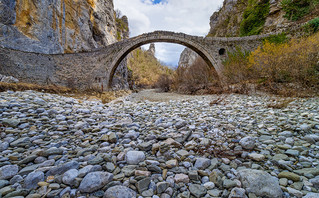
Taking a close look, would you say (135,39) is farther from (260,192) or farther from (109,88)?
(260,192)

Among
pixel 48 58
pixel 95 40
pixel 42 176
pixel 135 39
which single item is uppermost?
pixel 95 40

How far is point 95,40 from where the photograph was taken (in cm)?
1719

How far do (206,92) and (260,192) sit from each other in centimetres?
868

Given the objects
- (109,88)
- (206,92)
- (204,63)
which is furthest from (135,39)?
(206,92)

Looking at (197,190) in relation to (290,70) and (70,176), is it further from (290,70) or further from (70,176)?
(290,70)

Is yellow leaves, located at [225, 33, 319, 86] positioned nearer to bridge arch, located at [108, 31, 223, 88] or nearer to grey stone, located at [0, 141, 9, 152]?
bridge arch, located at [108, 31, 223, 88]

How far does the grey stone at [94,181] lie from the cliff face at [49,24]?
12764 mm

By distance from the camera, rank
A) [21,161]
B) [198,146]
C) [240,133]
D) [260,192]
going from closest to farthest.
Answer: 1. [260,192]
2. [21,161]
3. [198,146]
4. [240,133]

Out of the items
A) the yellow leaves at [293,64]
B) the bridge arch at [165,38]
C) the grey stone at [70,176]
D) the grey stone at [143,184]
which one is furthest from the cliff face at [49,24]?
the yellow leaves at [293,64]

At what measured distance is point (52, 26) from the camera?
11.2 metres

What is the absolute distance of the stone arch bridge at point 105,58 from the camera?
10.6 meters

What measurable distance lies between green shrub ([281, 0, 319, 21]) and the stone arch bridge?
3.45 metres

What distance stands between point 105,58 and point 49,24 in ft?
15.8

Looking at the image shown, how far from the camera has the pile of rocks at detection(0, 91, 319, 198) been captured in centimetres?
113
